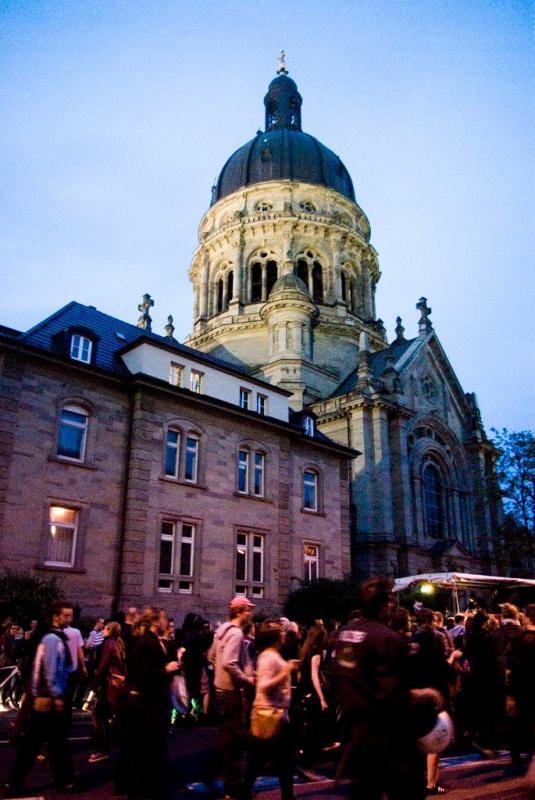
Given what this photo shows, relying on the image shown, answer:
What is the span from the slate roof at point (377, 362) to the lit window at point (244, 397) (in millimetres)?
18368

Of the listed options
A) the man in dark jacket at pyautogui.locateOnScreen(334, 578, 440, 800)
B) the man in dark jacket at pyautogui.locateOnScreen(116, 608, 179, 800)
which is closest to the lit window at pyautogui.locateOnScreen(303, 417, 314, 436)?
the man in dark jacket at pyautogui.locateOnScreen(116, 608, 179, 800)

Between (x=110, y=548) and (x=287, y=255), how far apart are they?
35.7 m

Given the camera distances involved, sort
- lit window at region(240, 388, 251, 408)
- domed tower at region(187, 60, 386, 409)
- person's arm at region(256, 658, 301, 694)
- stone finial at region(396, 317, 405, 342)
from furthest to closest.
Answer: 1. stone finial at region(396, 317, 405, 342)
2. domed tower at region(187, 60, 386, 409)
3. lit window at region(240, 388, 251, 408)
4. person's arm at region(256, 658, 301, 694)

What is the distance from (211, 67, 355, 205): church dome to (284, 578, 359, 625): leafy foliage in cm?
4004

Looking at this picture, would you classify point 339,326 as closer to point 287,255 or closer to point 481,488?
point 287,255

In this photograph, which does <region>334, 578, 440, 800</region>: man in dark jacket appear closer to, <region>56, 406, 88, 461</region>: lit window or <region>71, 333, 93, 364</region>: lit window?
<region>56, 406, 88, 461</region>: lit window

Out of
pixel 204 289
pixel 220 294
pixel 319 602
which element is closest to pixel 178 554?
pixel 319 602

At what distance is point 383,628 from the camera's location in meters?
4.37

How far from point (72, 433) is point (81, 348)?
316 centimetres

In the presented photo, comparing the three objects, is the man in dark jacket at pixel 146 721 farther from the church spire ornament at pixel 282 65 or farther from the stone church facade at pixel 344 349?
the church spire ornament at pixel 282 65

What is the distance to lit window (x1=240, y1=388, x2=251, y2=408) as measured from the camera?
26.0 metres

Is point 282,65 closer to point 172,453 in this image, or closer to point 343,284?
point 343,284

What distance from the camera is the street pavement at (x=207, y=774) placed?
7.11 m

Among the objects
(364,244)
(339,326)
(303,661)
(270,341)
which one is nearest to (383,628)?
(303,661)
